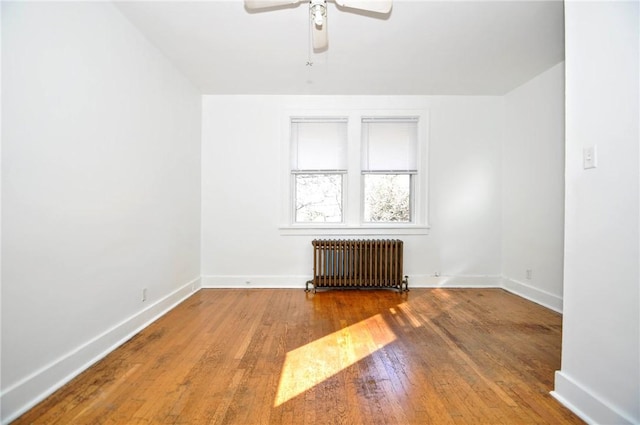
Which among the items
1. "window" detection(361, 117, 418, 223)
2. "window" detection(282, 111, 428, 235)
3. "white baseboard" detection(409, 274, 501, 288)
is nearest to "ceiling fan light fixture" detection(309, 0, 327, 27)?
"window" detection(282, 111, 428, 235)

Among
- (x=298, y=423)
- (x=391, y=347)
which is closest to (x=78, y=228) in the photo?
(x=298, y=423)

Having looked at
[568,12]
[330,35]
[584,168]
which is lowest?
[584,168]

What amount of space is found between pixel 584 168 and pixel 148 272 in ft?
11.8

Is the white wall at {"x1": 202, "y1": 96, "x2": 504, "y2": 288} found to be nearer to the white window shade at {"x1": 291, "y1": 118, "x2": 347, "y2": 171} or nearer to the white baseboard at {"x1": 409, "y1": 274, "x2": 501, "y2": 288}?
the white baseboard at {"x1": 409, "y1": 274, "x2": 501, "y2": 288}

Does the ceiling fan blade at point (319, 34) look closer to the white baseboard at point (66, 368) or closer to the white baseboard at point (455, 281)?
the white baseboard at point (66, 368)

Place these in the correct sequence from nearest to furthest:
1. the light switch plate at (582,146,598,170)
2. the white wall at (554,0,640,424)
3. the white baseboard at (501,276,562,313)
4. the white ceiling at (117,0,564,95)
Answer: the white wall at (554,0,640,424)
the light switch plate at (582,146,598,170)
the white ceiling at (117,0,564,95)
the white baseboard at (501,276,562,313)

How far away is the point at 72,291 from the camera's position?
2.05 metres

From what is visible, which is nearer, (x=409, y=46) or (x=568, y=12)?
(x=568, y=12)

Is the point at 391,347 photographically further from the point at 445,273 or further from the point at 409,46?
the point at 409,46

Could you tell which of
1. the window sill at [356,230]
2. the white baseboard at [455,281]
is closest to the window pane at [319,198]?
the window sill at [356,230]

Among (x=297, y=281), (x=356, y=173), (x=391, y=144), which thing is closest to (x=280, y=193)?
(x=356, y=173)

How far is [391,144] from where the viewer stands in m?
4.52

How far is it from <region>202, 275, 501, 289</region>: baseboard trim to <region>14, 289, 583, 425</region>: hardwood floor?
34.2 inches

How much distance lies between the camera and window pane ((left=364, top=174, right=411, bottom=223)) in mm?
4543
